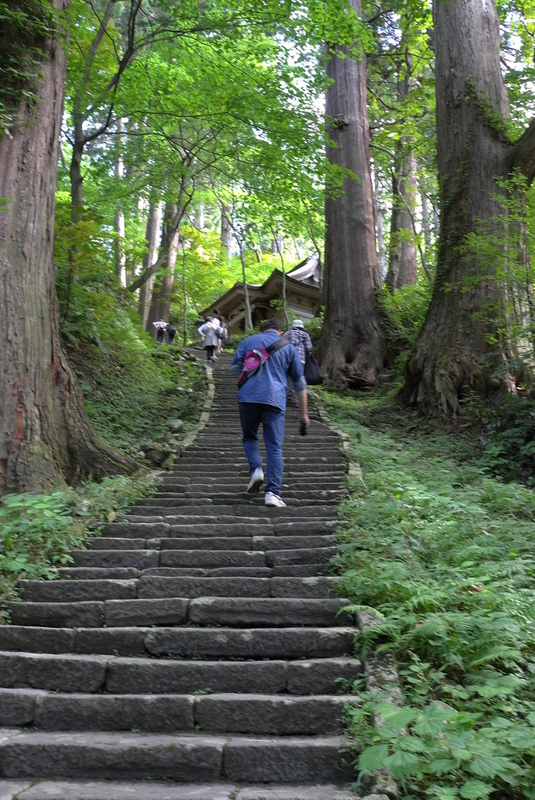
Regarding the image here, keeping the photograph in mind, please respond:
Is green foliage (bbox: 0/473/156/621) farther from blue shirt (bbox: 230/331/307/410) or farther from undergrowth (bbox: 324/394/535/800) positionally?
undergrowth (bbox: 324/394/535/800)

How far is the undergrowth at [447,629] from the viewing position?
2775 mm

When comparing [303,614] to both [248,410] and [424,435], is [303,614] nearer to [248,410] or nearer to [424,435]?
[248,410]

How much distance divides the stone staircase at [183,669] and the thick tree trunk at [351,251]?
389 inches

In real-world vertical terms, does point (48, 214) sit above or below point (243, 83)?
below

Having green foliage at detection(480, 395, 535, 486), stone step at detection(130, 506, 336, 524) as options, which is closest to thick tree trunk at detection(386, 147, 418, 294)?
green foliage at detection(480, 395, 535, 486)

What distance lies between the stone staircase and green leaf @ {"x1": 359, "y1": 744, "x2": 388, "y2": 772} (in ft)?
0.66

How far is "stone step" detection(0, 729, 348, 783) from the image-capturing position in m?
3.22

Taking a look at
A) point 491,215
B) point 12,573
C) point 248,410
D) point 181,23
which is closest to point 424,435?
point 491,215

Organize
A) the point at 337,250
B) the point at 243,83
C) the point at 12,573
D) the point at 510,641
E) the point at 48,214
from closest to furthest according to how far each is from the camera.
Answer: the point at 510,641, the point at 12,573, the point at 48,214, the point at 243,83, the point at 337,250

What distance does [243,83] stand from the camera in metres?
11.6

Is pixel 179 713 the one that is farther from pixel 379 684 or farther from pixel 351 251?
pixel 351 251

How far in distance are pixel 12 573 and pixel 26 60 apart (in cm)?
513

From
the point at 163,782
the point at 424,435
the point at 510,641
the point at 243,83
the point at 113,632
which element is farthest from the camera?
the point at 243,83

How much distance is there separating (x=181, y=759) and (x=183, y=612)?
1294mm
